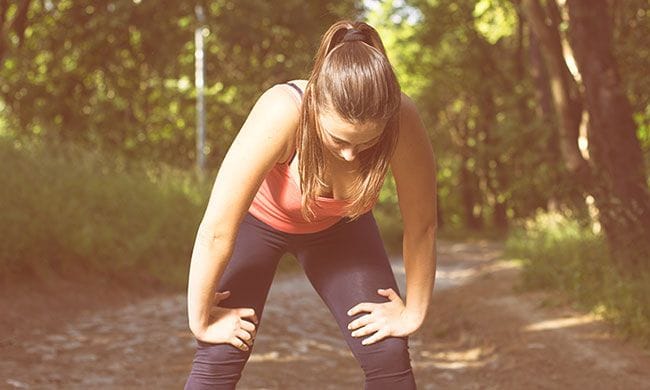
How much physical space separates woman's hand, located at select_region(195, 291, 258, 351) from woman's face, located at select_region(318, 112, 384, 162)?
646mm

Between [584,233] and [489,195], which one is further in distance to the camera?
[489,195]

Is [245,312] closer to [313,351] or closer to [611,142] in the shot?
[313,351]

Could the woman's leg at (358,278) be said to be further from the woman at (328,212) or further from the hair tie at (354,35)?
the hair tie at (354,35)

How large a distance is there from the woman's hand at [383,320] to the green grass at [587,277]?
473cm

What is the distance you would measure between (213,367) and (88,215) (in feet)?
28.3

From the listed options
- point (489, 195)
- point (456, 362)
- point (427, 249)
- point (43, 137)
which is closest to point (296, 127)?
point (427, 249)

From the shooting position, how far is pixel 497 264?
1731 cm

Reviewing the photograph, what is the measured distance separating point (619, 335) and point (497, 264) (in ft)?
31.2

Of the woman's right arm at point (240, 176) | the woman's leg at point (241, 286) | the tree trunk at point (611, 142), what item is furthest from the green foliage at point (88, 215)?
the woman's right arm at point (240, 176)

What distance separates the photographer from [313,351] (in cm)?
799

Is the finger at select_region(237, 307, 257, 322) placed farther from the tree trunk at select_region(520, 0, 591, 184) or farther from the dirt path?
the tree trunk at select_region(520, 0, 591, 184)

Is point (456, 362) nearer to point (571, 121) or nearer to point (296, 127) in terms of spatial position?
point (296, 127)

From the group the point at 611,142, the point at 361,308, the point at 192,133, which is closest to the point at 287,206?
the point at 361,308

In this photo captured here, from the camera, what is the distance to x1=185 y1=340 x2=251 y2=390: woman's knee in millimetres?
3111
